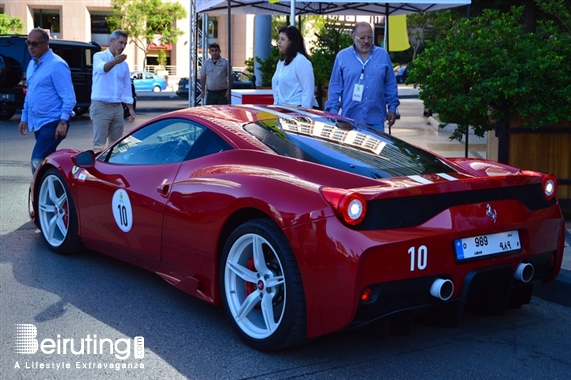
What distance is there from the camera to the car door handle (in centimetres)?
506

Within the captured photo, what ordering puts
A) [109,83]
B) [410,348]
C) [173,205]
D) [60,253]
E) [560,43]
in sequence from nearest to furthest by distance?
[410,348]
[173,205]
[60,253]
[560,43]
[109,83]

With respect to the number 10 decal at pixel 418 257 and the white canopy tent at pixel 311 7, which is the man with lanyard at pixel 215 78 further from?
the number 10 decal at pixel 418 257

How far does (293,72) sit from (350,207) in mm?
4423

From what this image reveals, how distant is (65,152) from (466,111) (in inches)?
142

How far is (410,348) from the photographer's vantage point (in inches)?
175

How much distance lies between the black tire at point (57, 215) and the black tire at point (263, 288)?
82.7 inches

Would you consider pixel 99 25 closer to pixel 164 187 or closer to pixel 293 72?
pixel 293 72

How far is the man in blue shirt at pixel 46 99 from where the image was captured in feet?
26.5

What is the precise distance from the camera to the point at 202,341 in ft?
15.0

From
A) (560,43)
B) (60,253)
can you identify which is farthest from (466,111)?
(60,253)


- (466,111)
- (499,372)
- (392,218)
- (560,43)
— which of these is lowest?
(499,372)

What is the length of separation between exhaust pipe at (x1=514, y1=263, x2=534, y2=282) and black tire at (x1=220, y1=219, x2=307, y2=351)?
1.21 metres

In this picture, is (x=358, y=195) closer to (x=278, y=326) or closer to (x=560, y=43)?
(x=278, y=326)

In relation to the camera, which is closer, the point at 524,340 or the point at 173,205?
the point at 524,340
